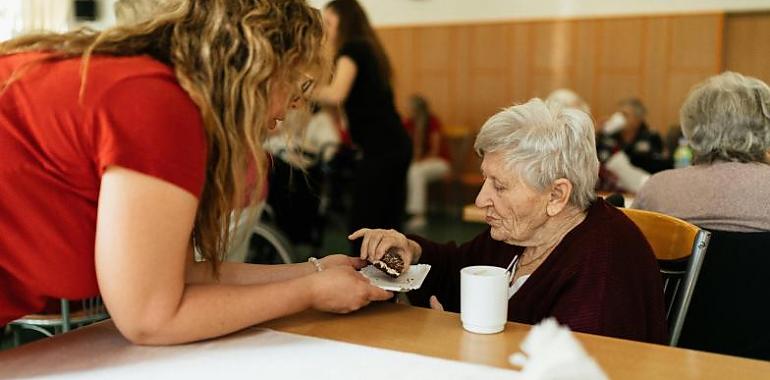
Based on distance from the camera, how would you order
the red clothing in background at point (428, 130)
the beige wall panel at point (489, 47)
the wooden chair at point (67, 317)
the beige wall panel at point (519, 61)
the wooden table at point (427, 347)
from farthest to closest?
the beige wall panel at point (489, 47) → the beige wall panel at point (519, 61) → the red clothing in background at point (428, 130) → the wooden chair at point (67, 317) → the wooden table at point (427, 347)

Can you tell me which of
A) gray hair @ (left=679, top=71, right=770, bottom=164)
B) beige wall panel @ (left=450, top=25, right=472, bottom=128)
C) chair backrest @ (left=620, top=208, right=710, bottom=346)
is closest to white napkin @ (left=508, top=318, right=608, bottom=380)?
chair backrest @ (left=620, top=208, right=710, bottom=346)

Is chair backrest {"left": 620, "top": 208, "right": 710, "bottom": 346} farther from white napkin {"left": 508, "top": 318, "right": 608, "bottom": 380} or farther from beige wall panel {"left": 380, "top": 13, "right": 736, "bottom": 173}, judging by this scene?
beige wall panel {"left": 380, "top": 13, "right": 736, "bottom": 173}

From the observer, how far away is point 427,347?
3.86ft

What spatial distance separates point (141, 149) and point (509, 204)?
859mm

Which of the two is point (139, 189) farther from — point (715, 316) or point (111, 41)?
point (715, 316)

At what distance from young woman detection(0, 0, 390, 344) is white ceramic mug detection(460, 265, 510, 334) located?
342mm

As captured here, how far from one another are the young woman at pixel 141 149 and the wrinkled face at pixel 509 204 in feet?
1.89

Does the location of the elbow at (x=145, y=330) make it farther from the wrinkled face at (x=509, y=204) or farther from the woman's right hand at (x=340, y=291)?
the wrinkled face at (x=509, y=204)

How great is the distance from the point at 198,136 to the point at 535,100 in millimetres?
811

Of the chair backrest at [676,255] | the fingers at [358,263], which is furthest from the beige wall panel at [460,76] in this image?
the fingers at [358,263]

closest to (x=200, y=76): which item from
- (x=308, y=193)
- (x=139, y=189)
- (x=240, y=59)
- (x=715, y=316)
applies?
(x=240, y=59)

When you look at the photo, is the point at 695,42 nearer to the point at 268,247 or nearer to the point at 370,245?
the point at 268,247

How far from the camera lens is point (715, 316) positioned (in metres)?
1.92

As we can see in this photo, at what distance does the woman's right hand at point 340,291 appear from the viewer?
126cm
